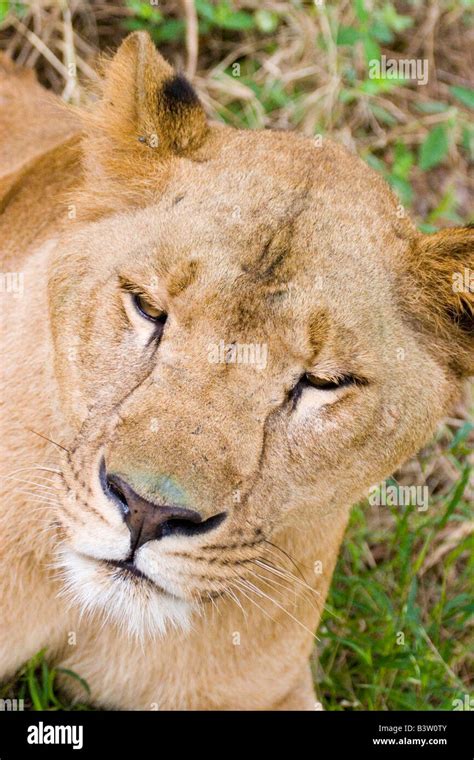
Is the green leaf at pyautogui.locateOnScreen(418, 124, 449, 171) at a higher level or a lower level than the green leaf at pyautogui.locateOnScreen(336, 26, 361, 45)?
lower

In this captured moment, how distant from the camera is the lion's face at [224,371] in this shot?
2180mm

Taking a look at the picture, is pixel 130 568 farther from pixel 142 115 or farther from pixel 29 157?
pixel 29 157

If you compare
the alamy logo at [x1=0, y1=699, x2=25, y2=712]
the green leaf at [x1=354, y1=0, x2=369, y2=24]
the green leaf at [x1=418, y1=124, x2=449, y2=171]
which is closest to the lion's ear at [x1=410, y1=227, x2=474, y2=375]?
the alamy logo at [x1=0, y1=699, x2=25, y2=712]

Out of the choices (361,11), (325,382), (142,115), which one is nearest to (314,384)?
(325,382)

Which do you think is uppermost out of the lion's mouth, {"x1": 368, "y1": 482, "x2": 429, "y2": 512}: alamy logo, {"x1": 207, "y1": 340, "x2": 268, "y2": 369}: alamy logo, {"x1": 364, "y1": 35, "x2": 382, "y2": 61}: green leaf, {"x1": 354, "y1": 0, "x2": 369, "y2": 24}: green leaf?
{"x1": 354, "y1": 0, "x2": 369, "y2": 24}: green leaf

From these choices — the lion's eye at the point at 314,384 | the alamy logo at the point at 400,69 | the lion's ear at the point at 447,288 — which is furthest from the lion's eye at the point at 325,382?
the alamy logo at the point at 400,69

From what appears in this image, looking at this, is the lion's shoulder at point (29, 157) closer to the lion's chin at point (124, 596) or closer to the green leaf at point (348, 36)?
the lion's chin at point (124, 596)

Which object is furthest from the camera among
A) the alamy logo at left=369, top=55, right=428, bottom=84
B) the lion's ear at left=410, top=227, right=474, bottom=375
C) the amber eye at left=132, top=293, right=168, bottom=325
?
the alamy logo at left=369, top=55, right=428, bottom=84

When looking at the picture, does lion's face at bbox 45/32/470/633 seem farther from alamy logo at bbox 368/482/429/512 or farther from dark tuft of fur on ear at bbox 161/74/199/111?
alamy logo at bbox 368/482/429/512

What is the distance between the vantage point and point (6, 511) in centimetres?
270

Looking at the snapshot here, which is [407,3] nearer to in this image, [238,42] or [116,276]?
[238,42]

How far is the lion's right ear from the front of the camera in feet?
8.38
